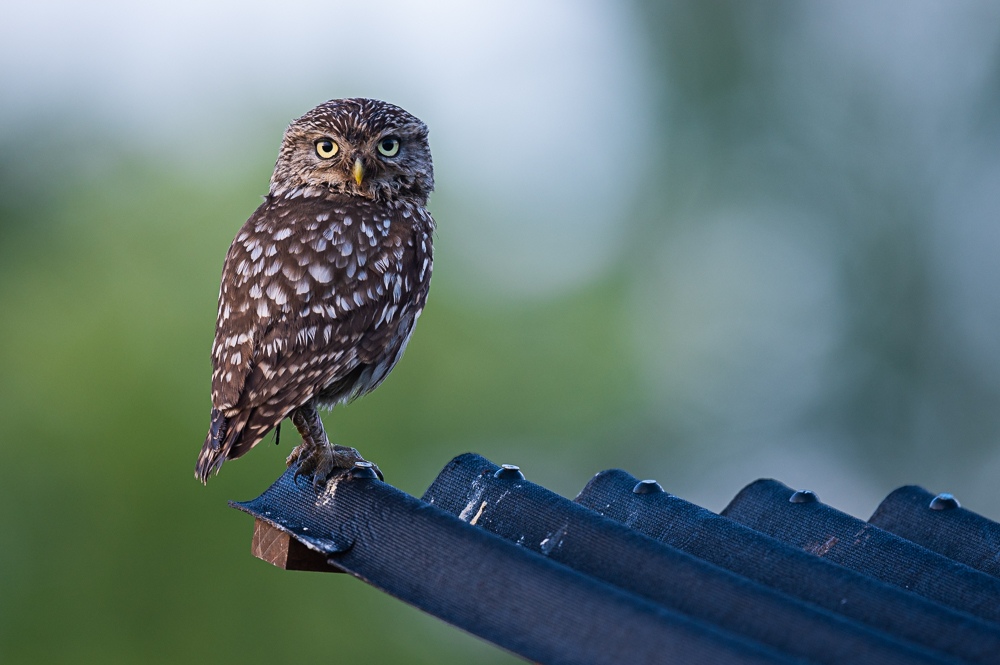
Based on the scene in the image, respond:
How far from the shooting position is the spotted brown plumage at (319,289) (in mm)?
3199

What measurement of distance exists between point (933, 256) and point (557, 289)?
5794mm

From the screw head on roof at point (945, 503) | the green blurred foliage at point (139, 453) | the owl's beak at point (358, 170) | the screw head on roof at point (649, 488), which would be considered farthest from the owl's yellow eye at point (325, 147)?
the green blurred foliage at point (139, 453)

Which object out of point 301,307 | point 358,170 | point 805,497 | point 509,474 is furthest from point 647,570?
point 358,170

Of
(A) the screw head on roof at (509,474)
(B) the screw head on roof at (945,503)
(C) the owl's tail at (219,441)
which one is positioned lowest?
(C) the owl's tail at (219,441)

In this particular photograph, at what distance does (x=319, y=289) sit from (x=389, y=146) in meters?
0.86

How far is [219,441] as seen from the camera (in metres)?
3.25

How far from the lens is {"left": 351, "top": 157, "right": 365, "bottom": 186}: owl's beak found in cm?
364

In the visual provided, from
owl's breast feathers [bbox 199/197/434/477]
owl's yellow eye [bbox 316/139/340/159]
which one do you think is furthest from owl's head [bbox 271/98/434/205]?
owl's breast feathers [bbox 199/197/434/477]

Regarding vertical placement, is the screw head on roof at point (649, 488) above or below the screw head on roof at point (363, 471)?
above

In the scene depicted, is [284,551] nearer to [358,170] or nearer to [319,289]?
[319,289]

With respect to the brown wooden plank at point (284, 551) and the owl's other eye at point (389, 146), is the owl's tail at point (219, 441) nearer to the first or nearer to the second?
the brown wooden plank at point (284, 551)

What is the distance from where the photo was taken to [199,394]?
1059cm

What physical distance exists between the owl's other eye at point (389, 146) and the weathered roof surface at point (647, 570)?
1.32 m

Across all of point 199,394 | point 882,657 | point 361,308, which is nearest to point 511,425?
point 199,394
